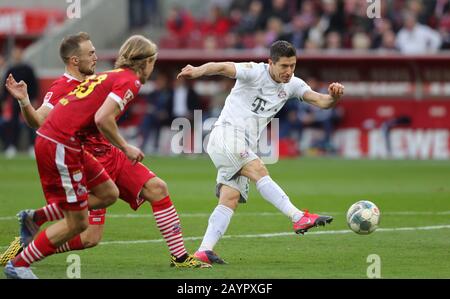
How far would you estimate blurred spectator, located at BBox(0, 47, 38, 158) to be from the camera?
26891 millimetres

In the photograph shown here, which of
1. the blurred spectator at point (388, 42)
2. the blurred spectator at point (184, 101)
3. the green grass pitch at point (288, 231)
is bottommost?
the green grass pitch at point (288, 231)

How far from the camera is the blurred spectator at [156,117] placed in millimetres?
29172

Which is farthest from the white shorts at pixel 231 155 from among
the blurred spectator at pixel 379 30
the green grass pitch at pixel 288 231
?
the blurred spectator at pixel 379 30

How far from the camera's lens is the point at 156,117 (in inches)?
1152

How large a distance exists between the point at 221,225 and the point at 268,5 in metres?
21.0

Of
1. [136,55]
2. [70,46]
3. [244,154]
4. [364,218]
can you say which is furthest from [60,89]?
[364,218]

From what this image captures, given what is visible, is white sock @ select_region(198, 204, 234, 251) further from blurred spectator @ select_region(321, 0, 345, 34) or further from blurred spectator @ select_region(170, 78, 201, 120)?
blurred spectator @ select_region(321, 0, 345, 34)

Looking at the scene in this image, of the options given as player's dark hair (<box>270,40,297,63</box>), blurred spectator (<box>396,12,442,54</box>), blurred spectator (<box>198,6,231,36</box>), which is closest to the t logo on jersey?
player's dark hair (<box>270,40,297,63</box>)

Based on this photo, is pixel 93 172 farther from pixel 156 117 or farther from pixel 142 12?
pixel 142 12

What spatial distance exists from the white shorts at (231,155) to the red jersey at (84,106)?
1931 millimetres

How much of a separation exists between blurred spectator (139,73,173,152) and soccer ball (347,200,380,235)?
731 inches

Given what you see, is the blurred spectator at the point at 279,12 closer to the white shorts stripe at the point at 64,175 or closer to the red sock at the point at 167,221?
the red sock at the point at 167,221

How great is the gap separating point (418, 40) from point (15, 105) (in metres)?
10.8
